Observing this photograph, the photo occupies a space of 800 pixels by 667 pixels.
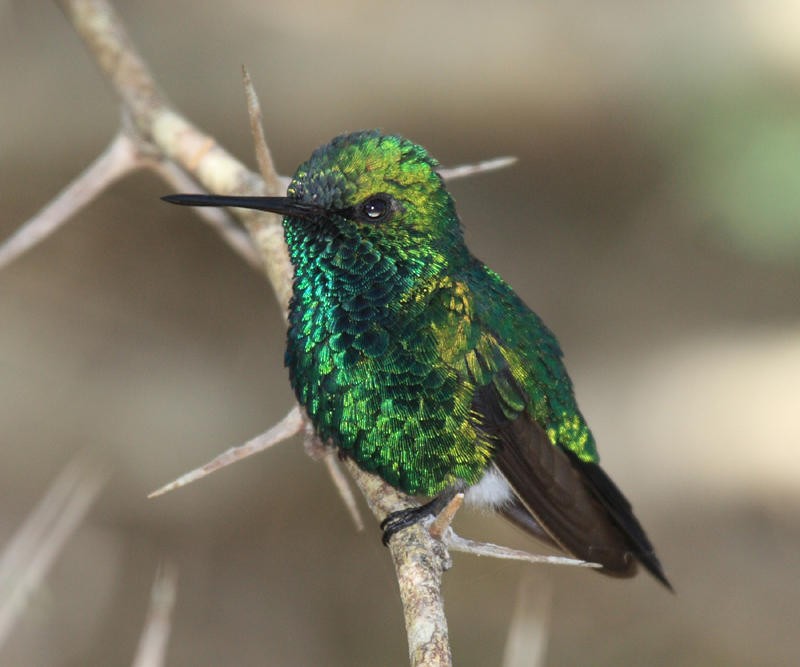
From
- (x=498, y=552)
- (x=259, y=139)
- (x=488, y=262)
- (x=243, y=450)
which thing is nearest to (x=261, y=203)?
(x=259, y=139)

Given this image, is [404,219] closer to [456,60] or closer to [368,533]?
[456,60]

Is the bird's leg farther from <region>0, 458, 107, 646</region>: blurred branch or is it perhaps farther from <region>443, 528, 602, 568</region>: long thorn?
<region>0, 458, 107, 646</region>: blurred branch

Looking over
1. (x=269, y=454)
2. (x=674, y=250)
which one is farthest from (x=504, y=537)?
(x=674, y=250)

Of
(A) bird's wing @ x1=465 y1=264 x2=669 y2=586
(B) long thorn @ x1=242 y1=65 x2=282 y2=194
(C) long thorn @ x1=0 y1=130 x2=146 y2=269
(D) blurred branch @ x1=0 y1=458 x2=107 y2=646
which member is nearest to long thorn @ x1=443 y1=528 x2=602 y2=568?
(A) bird's wing @ x1=465 y1=264 x2=669 y2=586

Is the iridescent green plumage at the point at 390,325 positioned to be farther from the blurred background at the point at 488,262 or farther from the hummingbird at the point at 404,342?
the blurred background at the point at 488,262

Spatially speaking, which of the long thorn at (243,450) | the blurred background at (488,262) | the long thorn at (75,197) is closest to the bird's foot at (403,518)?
the long thorn at (243,450)

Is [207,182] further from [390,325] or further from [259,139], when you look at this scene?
[390,325]
